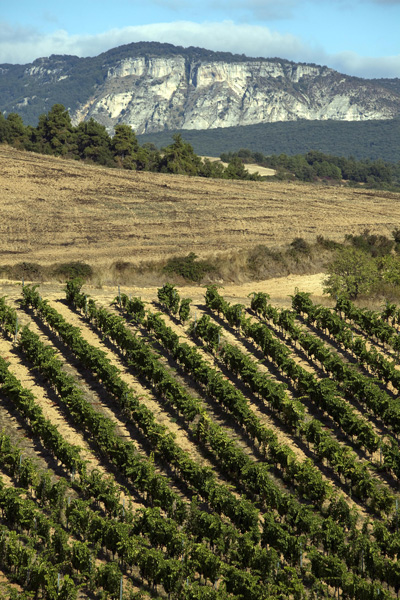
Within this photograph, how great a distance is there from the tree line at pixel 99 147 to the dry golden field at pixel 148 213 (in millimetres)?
6783

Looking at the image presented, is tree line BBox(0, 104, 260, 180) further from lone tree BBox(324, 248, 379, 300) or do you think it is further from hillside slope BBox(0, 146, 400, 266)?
lone tree BBox(324, 248, 379, 300)

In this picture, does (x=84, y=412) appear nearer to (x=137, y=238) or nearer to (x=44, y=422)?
(x=44, y=422)

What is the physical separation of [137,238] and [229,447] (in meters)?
29.2

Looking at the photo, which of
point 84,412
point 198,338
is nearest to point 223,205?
point 198,338

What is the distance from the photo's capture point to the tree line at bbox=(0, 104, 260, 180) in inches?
2980

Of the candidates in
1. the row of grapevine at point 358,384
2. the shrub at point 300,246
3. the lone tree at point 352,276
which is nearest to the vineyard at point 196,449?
the row of grapevine at point 358,384

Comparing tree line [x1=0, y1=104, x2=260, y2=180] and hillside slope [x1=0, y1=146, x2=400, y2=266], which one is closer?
hillside slope [x1=0, y1=146, x2=400, y2=266]

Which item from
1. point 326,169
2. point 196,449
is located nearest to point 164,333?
point 196,449

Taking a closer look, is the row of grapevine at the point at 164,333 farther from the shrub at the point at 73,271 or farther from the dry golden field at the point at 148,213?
the dry golden field at the point at 148,213

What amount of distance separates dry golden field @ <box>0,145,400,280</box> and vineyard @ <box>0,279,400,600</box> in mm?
14662

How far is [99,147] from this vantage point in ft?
254

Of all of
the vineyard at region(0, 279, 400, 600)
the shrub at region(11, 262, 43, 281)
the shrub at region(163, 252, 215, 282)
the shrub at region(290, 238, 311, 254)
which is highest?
the shrub at region(290, 238, 311, 254)

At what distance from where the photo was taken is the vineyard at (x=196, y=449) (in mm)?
16938

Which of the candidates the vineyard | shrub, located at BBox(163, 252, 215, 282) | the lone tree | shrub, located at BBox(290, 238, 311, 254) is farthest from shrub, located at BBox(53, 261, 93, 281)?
shrub, located at BBox(290, 238, 311, 254)
